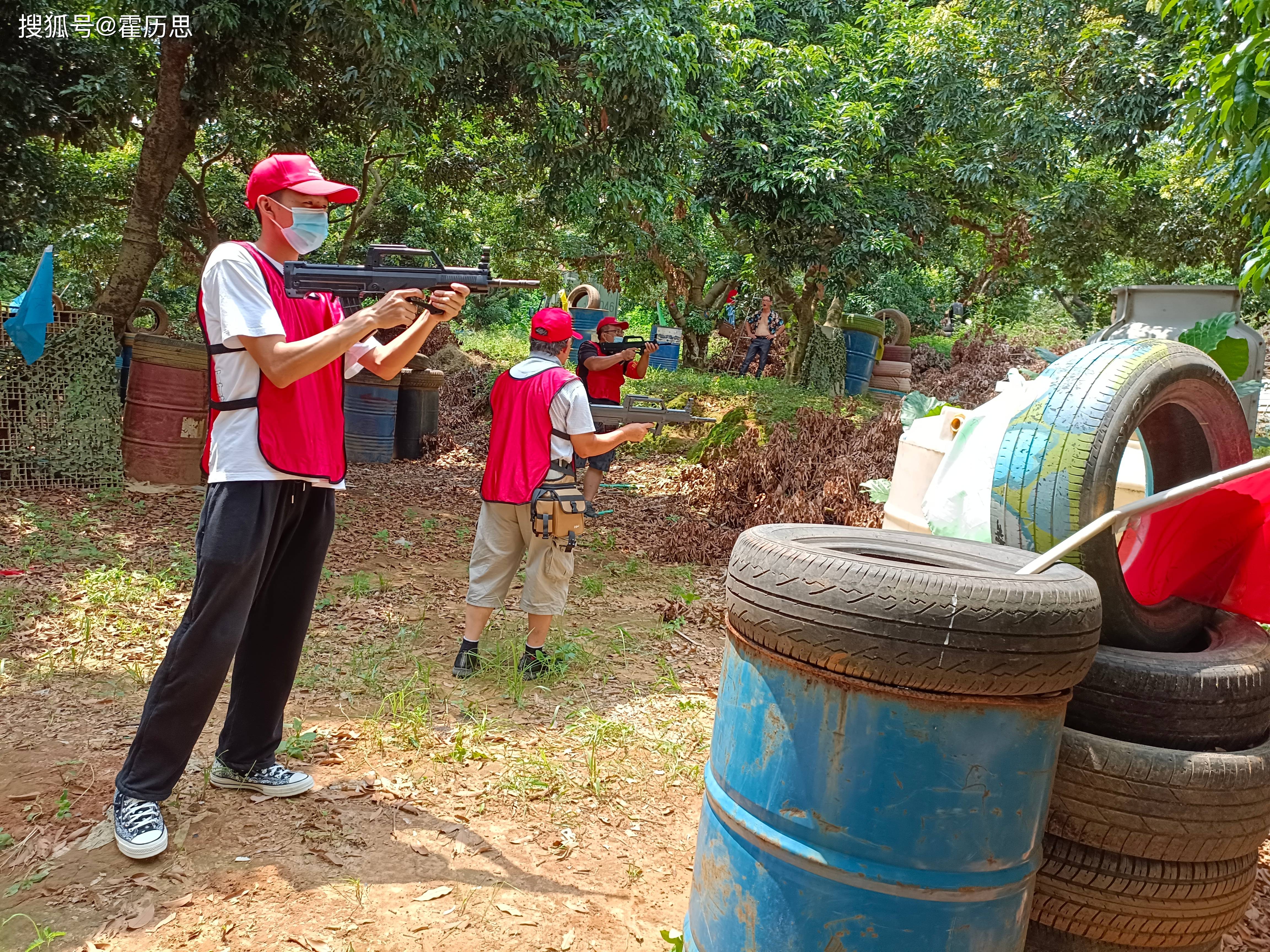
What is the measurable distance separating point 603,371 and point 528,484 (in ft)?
13.1

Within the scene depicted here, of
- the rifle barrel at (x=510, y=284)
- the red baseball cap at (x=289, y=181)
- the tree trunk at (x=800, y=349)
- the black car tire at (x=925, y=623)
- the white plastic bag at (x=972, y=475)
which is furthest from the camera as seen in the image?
the tree trunk at (x=800, y=349)

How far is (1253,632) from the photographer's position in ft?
9.14

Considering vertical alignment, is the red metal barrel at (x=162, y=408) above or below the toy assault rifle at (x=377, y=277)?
below

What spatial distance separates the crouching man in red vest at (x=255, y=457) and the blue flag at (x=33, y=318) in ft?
16.2

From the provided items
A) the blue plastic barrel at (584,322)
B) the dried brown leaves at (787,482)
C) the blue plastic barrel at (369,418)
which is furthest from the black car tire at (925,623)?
the blue plastic barrel at (584,322)

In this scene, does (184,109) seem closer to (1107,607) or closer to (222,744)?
(222,744)

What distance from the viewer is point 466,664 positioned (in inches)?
182

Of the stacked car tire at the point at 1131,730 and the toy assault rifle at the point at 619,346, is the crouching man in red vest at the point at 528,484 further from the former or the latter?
the toy assault rifle at the point at 619,346

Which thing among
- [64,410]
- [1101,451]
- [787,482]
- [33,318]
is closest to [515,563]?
[1101,451]

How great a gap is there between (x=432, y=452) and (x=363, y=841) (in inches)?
317

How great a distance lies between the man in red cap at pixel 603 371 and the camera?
8156 mm

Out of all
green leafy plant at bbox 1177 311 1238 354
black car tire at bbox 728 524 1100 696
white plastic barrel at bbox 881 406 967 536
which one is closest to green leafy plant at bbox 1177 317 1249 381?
green leafy plant at bbox 1177 311 1238 354

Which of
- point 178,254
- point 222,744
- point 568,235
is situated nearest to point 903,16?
point 568,235

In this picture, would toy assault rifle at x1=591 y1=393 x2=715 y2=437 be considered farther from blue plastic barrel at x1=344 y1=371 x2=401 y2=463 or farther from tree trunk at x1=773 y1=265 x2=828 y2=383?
tree trunk at x1=773 y1=265 x2=828 y2=383
